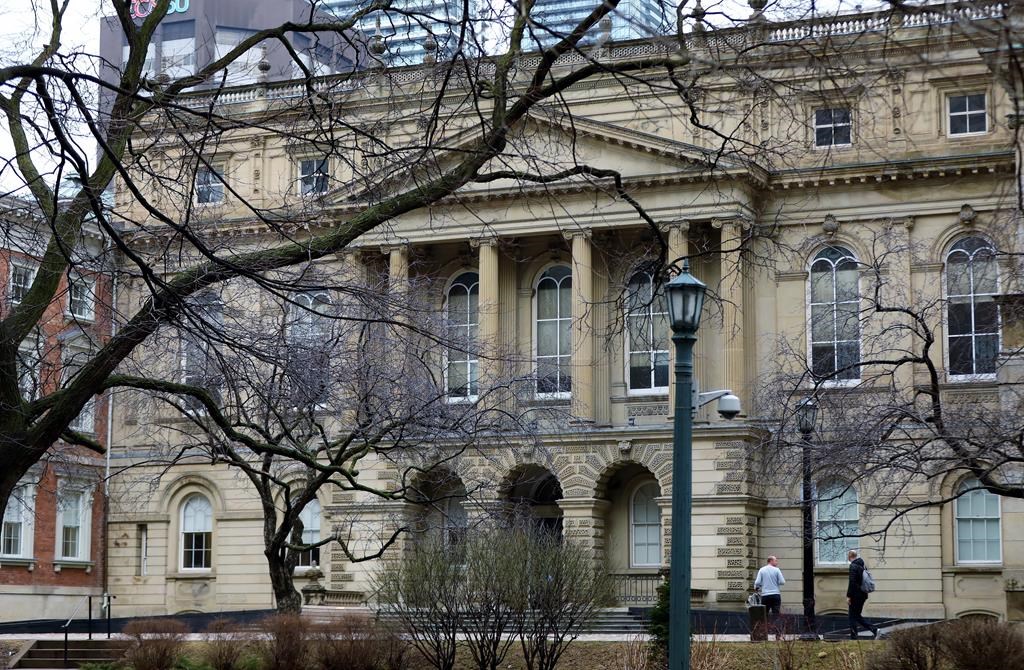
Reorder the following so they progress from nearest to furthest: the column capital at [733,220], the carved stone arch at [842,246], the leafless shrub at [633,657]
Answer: the leafless shrub at [633,657], the column capital at [733,220], the carved stone arch at [842,246]

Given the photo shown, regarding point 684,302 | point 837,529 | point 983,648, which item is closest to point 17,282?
point 684,302

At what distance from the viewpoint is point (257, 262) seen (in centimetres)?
1409

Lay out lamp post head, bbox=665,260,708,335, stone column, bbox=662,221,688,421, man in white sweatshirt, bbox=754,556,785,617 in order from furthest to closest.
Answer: stone column, bbox=662,221,688,421
man in white sweatshirt, bbox=754,556,785,617
lamp post head, bbox=665,260,708,335

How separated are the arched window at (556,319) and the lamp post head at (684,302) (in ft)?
107

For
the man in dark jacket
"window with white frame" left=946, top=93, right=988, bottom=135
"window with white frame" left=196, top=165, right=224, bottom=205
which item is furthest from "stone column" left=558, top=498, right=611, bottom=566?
"window with white frame" left=196, top=165, right=224, bottom=205

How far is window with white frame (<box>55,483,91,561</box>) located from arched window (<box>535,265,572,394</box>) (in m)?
15.9

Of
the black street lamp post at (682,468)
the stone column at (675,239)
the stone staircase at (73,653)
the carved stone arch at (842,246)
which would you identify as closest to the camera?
the black street lamp post at (682,468)

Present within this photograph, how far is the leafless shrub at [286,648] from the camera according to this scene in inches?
1043

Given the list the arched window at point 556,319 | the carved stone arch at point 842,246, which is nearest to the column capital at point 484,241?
the arched window at point 556,319

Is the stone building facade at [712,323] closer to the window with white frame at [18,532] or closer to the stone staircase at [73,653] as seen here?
the window with white frame at [18,532]

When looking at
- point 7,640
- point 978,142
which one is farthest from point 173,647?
point 978,142

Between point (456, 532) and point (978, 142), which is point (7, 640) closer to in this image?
point (456, 532)

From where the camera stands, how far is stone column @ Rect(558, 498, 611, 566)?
47.8 metres

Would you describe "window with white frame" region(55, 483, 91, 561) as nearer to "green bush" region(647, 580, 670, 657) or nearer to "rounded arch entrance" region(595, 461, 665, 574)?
"rounded arch entrance" region(595, 461, 665, 574)
